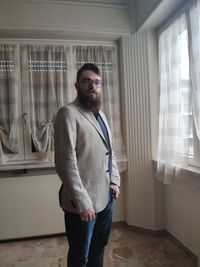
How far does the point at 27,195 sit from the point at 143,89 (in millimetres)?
1635

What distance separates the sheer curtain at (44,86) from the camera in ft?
8.66

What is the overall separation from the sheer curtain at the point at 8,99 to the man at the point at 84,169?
1.37m

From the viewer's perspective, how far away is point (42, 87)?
2676 mm

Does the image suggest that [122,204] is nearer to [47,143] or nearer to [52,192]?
[52,192]

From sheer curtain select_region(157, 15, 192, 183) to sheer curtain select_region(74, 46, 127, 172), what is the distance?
514mm

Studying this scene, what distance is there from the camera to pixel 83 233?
136cm

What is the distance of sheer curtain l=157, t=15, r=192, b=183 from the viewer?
2.14 m

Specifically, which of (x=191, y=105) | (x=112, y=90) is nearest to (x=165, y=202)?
(x=191, y=105)

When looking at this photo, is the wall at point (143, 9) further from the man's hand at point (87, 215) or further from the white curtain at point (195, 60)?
the man's hand at point (87, 215)

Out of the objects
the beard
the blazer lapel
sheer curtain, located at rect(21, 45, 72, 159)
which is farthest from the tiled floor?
the beard

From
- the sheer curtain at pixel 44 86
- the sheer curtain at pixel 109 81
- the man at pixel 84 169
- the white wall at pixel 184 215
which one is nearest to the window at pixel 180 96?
the white wall at pixel 184 215

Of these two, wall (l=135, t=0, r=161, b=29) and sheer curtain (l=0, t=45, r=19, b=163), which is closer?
wall (l=135, t=0, r=161, b=29)

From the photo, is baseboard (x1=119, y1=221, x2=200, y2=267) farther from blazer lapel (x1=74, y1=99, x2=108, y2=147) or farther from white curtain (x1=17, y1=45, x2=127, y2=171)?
blazer lapel (x1=74, y1=99, x2=108, y2=147)

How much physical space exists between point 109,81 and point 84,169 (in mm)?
1624
